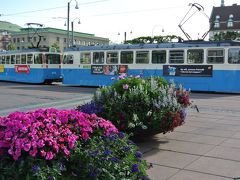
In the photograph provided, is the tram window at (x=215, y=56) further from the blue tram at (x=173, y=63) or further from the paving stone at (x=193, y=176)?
the paving stone at (x=193, y=176)

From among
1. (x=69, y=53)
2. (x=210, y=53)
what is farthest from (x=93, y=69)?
(x=210, y=53)

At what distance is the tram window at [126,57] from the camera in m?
25.2

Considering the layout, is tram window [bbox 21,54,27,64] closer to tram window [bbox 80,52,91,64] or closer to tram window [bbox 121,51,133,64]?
tram window [bbox 80,52,91,64]

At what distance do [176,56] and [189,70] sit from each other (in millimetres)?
1272

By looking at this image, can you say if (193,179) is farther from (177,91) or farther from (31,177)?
(177,91)

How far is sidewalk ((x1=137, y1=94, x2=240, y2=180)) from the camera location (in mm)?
5258

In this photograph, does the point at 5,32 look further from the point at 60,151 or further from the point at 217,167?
the point at 60,151

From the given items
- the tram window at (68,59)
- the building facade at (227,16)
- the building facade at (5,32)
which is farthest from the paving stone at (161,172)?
the building facade at (5,32)

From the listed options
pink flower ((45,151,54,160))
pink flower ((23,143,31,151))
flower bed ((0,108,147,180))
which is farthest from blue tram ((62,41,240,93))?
pink flower ((23,143,31,151))


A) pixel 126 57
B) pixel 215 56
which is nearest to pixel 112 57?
pixel 126 57

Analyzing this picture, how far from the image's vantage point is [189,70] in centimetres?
2245

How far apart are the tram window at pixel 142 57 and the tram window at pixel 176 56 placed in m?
1.78

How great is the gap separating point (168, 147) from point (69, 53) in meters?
23.5

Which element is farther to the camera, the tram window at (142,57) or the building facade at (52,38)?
the building facade at (52,38)
